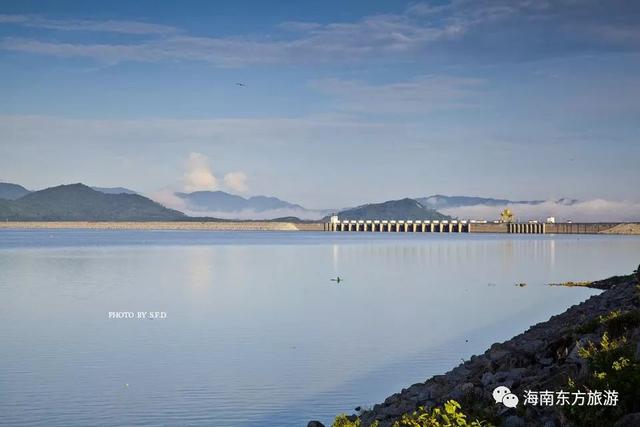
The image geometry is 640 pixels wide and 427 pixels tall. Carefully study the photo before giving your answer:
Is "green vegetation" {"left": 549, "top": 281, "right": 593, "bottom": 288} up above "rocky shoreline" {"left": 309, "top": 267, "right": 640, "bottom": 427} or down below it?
below

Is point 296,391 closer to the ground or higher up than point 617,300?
closer to the ground

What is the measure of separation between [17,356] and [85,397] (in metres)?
5.51

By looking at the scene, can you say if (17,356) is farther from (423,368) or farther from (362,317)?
(362,317)

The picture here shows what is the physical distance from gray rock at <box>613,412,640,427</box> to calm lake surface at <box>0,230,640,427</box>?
670cm

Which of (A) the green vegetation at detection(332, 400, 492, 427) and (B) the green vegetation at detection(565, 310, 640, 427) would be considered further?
(A) the green vegetation at detection(332, 400, 492, 427)

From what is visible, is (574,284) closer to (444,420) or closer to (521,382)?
(521,382)

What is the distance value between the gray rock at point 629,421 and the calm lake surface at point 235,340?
6.70 meters

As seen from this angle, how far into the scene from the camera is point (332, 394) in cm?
1605

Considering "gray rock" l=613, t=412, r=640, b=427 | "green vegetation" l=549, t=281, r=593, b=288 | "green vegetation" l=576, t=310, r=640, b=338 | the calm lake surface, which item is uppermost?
"green vegetation" l=576, t=310, r=640, b=338

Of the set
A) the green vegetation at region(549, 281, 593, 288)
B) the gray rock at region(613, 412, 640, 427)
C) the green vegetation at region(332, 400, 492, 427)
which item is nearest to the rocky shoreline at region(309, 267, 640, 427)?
the gray rock at region(613, 412, 640, 427)

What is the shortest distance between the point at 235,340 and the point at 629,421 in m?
15.9

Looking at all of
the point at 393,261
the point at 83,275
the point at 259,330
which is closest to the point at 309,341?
the point at 259,330

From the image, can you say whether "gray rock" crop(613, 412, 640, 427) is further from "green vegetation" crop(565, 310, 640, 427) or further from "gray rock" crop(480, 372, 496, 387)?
"gray rock" crop(480, 372, 496, 387)

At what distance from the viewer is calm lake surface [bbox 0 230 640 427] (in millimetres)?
15188
